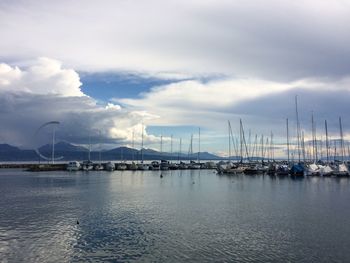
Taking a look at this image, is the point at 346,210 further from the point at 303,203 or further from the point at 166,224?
the point at 166,224

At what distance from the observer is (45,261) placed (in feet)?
102

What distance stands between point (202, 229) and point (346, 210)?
26018 millimetres

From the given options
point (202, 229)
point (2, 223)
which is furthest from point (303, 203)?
point (2, 223)

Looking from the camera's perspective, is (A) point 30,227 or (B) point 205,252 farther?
(A) point 30,227

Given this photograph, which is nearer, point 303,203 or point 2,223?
point 2,223

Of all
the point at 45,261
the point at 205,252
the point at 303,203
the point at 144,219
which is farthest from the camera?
the point at 303,203

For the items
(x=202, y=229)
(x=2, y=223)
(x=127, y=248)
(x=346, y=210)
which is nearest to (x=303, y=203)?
(x=346, y=210)

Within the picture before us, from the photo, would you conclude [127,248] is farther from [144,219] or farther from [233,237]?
[144,219]

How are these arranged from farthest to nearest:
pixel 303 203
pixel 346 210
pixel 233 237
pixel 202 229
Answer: pixel 303 203
pixel 346 210
pixel 202 229
pixel 233 237

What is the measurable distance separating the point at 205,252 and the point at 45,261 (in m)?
12.9

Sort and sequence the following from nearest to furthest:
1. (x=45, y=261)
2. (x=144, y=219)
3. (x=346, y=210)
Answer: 1. (x=45, y=261)
2. (x=144, y=219)
3. (x=346, y=210)

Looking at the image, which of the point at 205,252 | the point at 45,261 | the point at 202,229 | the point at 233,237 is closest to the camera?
the point at 45,261

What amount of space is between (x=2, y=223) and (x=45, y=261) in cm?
1849

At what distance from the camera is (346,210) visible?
188ft
